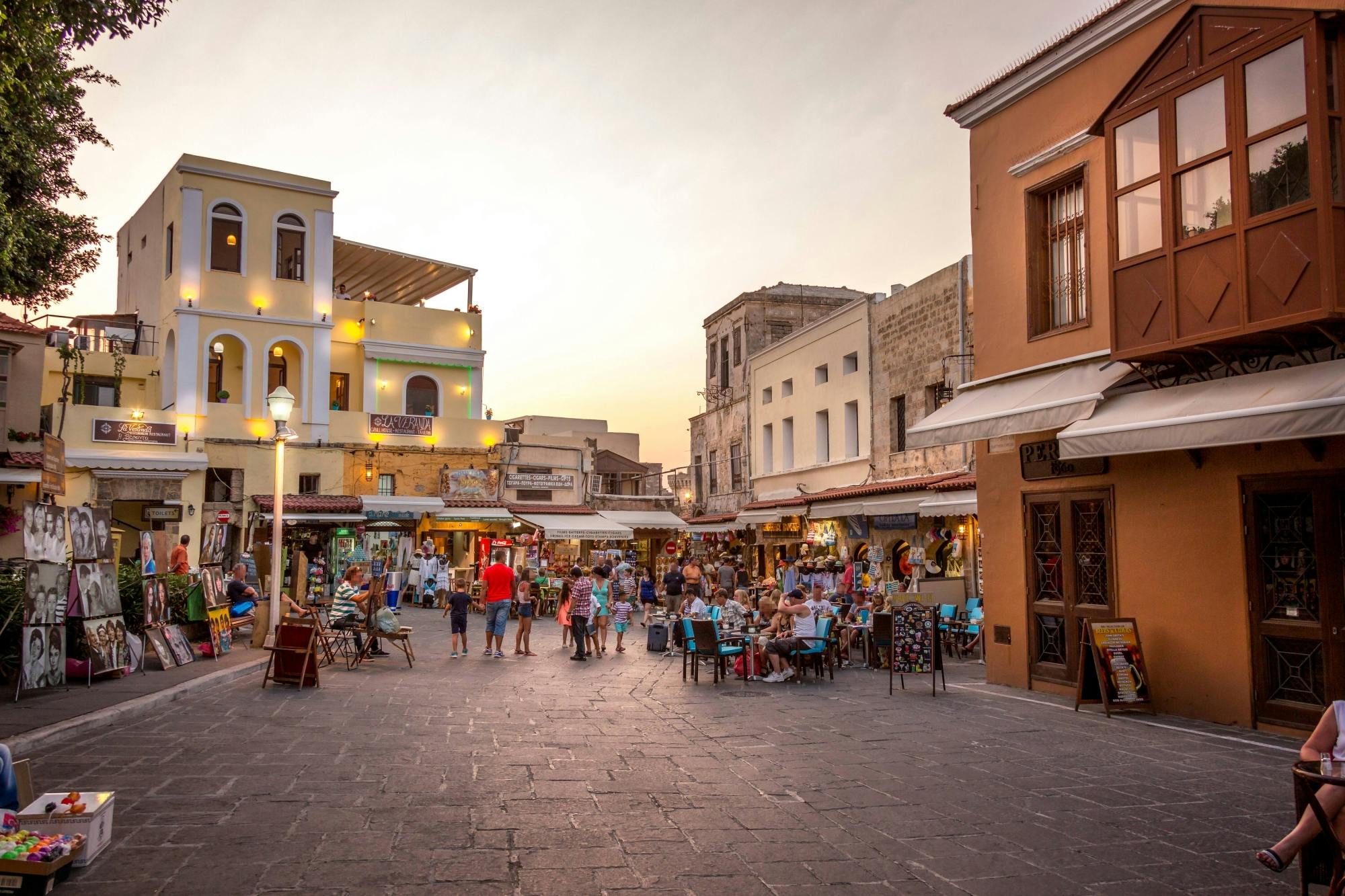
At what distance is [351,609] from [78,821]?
9.97m

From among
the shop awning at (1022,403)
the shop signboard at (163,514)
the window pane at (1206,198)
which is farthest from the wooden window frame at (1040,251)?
the shop signboard at (163,514)

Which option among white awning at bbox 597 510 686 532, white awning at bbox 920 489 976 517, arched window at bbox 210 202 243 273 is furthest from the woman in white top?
arched window at bbox 210 202 243 273

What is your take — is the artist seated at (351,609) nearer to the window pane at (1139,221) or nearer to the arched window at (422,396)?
the window pane at (1139,221)

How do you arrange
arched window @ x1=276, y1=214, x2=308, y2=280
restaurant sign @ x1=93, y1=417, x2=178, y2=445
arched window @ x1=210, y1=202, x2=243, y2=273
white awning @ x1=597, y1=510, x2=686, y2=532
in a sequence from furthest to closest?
1. white awning @ x1=597, y1=510, x2=686, y2=532
2. arched window @ x1=276, y1=214, x2=308, y2=280
3. arched window @ x1=210, y1=202, x2=243, y2=273
4. restaurant sign @ x1=93, y1=417, x2=178, y2=445

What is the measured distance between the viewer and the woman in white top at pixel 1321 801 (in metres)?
4.47

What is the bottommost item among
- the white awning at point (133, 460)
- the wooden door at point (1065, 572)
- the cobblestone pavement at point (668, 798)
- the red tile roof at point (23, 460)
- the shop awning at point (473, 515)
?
the cobblestone pavement at point (668, 798)

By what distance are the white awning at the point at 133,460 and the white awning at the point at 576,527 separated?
8.94 m

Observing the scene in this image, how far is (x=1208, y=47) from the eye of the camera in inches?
360

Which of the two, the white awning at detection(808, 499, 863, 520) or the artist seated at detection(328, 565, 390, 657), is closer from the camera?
the artist seated at detection(328, 565, 390, 657)

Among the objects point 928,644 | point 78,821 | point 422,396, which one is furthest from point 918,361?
point 78,821

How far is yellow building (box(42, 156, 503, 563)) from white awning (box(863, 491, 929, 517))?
13192mm

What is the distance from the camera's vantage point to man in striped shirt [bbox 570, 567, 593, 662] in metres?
15.8

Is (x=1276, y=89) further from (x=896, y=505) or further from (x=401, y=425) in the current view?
(x=401, y=425)

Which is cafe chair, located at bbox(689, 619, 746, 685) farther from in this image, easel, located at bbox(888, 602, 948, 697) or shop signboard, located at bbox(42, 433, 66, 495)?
shop signboard, located at bbox(42, 433, 66, 495)
